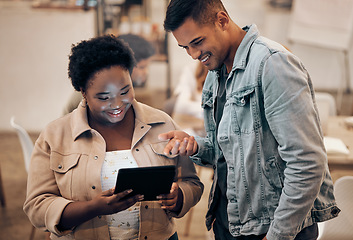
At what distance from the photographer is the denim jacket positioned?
1140 millimetres

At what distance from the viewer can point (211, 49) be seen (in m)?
1.28

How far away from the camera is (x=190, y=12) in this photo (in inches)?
48.6

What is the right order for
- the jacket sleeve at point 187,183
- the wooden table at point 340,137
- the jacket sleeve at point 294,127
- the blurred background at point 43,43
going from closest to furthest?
the jacket sleeve at point 294,127
the jacket sleeve at point 187,183
the wooden table at point 340,137
the blurred background at point 43,43

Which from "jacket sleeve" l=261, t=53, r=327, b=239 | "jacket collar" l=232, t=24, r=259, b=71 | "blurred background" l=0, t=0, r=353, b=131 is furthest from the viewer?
"blurred background" l=0, t=0, r=353, b=131

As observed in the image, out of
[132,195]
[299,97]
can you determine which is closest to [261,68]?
[299,97]

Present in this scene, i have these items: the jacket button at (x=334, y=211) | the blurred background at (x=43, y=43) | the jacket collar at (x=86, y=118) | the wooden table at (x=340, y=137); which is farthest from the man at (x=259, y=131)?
the blurred background at (x=43, y=43)

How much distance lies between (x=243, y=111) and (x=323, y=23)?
495cm

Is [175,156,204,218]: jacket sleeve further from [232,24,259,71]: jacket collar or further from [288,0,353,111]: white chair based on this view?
[288,0,353,111]: white chair

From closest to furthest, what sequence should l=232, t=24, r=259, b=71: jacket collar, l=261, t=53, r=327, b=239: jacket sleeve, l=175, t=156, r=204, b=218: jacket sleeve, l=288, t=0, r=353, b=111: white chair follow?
l=261, t=53, r=327, b=239: jacket sleeve → l=232, t=24, r=259, b=71: jacket collar → l=175, t=156, r=204, b=218: jacket sleeve → l=288, t=0, r=353, b=111: white chair

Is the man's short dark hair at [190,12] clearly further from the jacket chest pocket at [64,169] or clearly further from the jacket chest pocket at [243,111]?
the jacket chest pocket at [64,169]

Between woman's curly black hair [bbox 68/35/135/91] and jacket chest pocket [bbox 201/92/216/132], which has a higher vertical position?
woman's curly black hair [bbox 68/35/135/91]

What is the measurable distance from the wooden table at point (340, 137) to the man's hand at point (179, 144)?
1.30 meters

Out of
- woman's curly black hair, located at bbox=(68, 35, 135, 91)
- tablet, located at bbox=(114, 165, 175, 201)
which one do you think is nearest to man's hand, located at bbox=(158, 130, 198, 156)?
tablet, located at bbox=(114, 165, 175, 201)

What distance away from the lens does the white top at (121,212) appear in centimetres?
136
